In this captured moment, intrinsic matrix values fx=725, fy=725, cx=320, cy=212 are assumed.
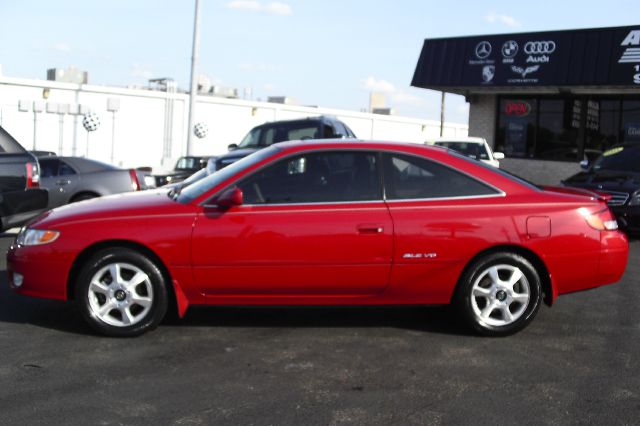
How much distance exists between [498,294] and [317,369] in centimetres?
158

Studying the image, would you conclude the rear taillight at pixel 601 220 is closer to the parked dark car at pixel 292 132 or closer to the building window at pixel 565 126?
the parked dark car at pixel 292 132

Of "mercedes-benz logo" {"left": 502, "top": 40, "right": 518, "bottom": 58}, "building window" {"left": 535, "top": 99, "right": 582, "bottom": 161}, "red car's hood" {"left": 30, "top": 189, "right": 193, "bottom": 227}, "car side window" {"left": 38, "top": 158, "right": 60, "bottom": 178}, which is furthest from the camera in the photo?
"building window" {"left": 535, "top": 99, "right": 582, "bottom": 161}

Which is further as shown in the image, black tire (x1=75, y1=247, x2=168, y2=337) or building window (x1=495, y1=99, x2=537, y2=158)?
building window (x1=495, y1=99, x2=537, y2=158)

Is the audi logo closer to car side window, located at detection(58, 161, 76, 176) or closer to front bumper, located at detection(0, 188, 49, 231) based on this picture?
car side window, located at detection(58, 161, 76, 176)

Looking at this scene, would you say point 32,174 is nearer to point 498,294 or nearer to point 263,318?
point 263,318

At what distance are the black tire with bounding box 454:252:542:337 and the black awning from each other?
1492 centimetres

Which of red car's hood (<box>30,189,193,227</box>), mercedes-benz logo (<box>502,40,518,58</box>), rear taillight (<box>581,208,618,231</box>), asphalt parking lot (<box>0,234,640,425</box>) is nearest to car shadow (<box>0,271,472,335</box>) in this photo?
asphalt parking lot (<box>0,234,640,425</box>)

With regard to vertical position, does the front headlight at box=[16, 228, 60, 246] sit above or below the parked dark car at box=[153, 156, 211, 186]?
below

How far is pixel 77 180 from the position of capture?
40.5ft

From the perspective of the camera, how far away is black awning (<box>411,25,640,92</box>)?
1858 cm

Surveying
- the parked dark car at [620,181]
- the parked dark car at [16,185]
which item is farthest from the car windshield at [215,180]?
the parked dark car at [620,181]

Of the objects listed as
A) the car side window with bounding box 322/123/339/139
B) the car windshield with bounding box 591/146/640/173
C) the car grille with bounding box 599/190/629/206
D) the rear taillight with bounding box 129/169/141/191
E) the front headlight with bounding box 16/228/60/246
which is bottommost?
the front headlight with bounding box 16/228/60/246

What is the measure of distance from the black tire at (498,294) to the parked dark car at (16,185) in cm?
532

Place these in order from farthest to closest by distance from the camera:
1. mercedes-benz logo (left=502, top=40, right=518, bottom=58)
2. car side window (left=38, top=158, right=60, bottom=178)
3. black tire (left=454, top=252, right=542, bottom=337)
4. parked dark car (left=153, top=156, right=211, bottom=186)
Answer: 1. mercedes-benz logo (left=502, top=40, right=518, bottom=58)
2. parked dark car (left=153, top=156, right=211, bottom=186)
3. car side window (left=38, top=158, right=60, bottom=178)
4. black tire (left=454, top=252, right=542, bottom=337)
